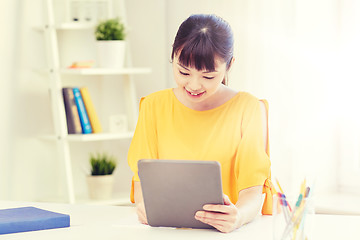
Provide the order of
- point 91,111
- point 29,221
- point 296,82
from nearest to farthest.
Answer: point 29,221 → point 296,82 → point 91,111

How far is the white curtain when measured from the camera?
284 cm

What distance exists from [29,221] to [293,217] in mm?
733

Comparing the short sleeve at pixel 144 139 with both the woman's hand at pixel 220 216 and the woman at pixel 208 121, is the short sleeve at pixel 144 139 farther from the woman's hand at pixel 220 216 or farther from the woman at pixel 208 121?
the woman's hand at pixel 220 216

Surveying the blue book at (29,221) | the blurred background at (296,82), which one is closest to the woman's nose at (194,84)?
the blue book at (29,221)

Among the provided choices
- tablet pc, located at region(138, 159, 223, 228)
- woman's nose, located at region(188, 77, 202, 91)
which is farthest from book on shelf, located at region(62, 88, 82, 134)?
tablet pc, located at region(138, 159, 223, 228)

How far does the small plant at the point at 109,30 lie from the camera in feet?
10.7

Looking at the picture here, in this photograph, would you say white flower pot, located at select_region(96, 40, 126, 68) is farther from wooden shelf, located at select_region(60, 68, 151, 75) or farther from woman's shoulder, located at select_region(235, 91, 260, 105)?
woman's shoulder, located at select_region(235, 91, 260, 105)

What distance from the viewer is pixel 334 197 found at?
284cm

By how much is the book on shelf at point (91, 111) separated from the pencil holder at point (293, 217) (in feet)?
6.84

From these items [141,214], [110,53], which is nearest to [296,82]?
[110,53]

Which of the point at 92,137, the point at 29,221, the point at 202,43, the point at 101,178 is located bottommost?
the point at 101,178

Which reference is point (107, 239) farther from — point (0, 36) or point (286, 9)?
point (0, 36)

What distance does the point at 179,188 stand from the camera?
4.91 ft

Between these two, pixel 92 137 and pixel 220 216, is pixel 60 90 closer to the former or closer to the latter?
pixel 92 137
